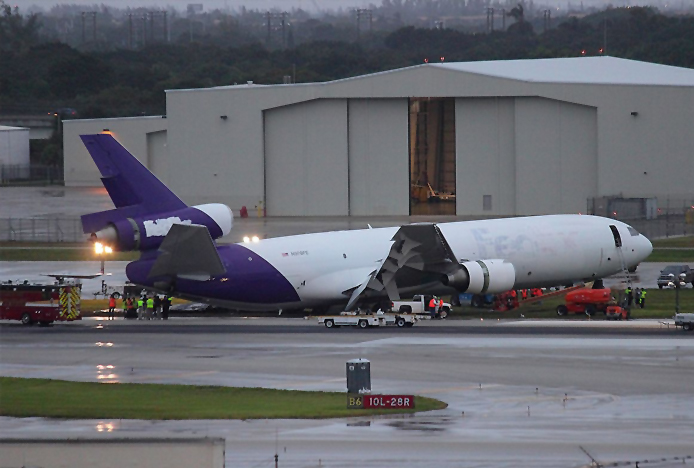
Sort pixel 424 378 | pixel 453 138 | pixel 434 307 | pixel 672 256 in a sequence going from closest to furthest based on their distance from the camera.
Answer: pixel 424 378 → pixel 434 307 → pixel 672 256 → pixel 453 138

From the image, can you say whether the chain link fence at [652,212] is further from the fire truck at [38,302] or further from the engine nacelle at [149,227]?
the fire truck at [38,302]

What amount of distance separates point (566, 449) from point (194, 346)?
19468mm

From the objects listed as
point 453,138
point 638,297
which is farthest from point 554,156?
point 638,297

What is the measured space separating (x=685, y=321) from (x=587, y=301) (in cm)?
722

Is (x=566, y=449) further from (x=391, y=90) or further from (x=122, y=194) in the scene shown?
(x=391, y=90)

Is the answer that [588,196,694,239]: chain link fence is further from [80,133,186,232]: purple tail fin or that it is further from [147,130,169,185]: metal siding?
[147,130,169,185]: metal siding

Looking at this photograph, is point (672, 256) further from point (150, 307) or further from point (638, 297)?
point (150, 307)

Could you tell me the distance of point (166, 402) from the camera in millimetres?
30594

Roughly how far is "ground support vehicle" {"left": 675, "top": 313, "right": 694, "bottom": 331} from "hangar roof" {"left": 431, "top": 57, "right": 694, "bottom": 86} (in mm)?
45057

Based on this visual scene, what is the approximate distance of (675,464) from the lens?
23.1 m

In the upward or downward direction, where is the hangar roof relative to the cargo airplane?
upward

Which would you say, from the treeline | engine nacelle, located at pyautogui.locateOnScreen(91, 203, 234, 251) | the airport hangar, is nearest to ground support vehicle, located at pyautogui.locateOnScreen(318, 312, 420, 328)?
engine nacelle, located at pyautogui.locateOnScreen(91, 203, 234, 251)

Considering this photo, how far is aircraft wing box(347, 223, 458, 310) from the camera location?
4703 centimetres

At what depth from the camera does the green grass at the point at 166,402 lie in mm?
28922
